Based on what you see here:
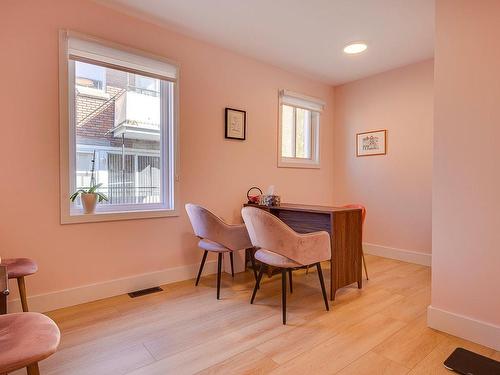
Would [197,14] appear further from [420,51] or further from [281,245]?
[420,51]

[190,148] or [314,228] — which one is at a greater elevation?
[190,148]

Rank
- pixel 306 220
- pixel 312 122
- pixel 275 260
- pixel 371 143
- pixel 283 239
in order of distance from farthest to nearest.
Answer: pixel 312 122 < pixel 371 143 < pixel 306 220 < pixel 275 260 < pixel 283 239

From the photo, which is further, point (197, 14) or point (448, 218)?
point (197, 14)

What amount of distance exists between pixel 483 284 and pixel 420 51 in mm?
2637

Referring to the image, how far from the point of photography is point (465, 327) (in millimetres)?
1874

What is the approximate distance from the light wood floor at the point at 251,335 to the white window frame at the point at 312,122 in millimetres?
1799

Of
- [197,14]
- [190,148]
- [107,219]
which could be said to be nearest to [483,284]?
[190,148]

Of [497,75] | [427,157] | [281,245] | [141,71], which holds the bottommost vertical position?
[281,245]

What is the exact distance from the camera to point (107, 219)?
252cm

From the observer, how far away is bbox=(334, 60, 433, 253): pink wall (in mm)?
3527

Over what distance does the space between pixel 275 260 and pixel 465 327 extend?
1.29 m

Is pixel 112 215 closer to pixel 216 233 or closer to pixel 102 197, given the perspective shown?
pixel 102 197

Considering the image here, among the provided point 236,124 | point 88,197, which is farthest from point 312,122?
point 88,197

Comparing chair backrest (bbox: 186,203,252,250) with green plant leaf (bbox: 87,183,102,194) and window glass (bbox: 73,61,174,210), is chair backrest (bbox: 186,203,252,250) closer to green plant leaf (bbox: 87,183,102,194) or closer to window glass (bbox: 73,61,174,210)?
window glass (bbox: 73,61,174,210)
